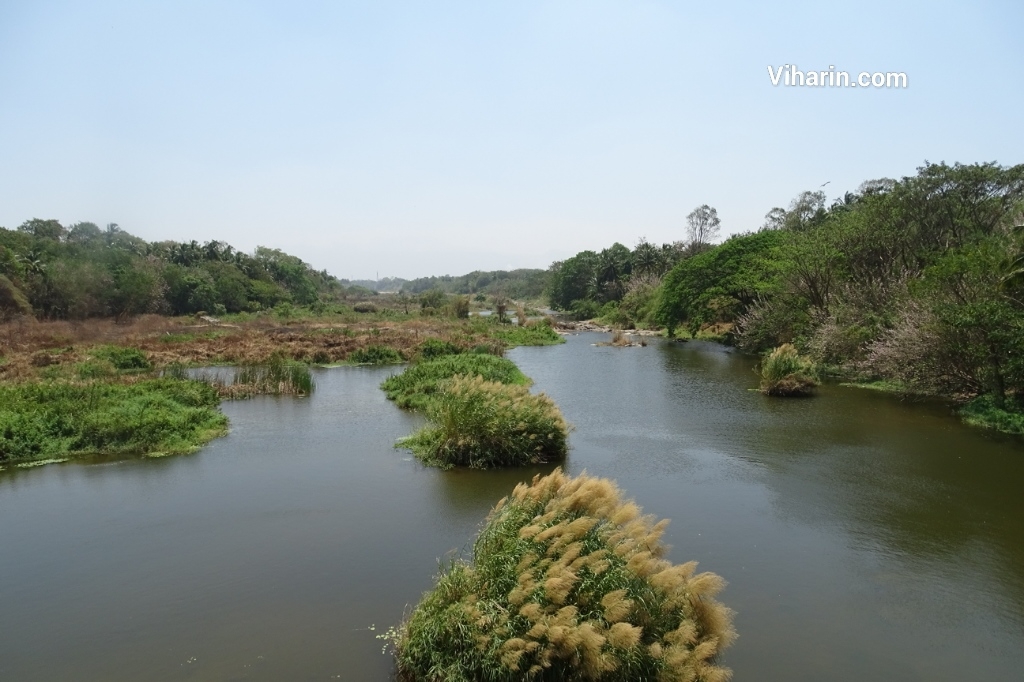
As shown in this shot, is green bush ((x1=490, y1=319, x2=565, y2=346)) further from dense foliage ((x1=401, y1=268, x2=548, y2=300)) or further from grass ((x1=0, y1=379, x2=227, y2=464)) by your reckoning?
dense foliage ((x1=401, y1=268, x2=548, y2=300))

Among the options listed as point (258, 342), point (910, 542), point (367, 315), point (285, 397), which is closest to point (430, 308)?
point (367, 315)

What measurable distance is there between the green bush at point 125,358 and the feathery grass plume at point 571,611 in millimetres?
26593

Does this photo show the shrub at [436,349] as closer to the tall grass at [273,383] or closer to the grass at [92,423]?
the tall grass at [273,383]

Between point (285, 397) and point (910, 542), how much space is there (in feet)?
66.7

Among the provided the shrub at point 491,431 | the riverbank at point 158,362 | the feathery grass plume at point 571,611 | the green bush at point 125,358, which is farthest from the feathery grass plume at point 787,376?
the green bush at point 125,358

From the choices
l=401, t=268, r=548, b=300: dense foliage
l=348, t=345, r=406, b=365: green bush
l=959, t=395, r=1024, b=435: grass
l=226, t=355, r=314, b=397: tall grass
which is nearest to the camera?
l=959, t=395, r=1024, b=435: grass

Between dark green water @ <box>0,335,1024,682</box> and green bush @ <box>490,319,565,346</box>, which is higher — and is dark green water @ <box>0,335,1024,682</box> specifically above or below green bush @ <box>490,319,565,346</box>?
below

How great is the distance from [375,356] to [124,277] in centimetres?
3020

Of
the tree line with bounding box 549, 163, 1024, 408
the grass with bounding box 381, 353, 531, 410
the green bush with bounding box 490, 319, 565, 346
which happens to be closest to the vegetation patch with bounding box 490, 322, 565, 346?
the green bush with bounding box 490, 319, 565, 346

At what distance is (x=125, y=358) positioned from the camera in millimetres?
29750

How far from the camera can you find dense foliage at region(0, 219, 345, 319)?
4751cm

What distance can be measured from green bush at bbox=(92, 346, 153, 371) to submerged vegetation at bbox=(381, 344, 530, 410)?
11868 millimetres

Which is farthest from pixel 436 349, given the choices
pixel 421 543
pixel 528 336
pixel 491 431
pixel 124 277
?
pixel 124 277

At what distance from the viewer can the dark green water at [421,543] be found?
825cm
